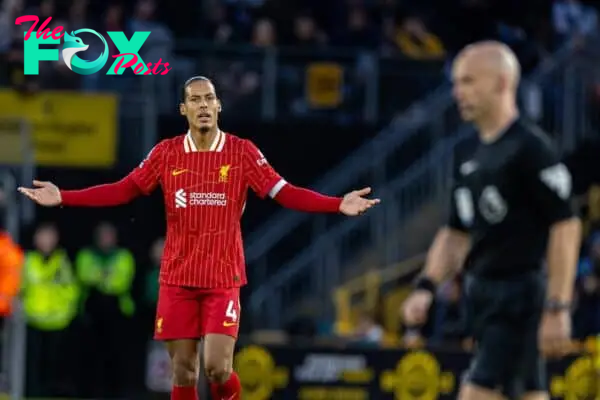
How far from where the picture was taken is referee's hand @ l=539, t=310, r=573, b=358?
8.02 m

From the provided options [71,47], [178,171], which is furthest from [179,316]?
[71,47]

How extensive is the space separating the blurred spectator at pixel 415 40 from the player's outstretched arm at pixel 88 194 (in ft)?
42.3

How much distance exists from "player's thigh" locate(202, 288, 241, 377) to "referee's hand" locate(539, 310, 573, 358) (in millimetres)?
2283

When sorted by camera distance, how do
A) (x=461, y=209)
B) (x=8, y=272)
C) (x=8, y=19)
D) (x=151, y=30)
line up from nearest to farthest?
(x=461, y=209), (x=8, y=272), (x=151, y=30), (x=8, y=19)

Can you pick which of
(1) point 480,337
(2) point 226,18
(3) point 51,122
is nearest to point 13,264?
(3) point 51,122

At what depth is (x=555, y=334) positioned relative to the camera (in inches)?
318

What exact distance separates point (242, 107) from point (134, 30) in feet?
5.97

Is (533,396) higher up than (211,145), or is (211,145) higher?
(211,145)

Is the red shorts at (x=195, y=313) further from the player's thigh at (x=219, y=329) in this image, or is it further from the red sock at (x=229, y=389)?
the red sock at (x=229, y=389)

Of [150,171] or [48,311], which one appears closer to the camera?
[150,171]

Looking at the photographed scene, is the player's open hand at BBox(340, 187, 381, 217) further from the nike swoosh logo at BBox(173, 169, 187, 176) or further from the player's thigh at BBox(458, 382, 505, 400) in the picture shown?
the player's thigh at BBox(458, 382, 505, 400)

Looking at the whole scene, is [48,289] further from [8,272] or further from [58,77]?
[58,77]

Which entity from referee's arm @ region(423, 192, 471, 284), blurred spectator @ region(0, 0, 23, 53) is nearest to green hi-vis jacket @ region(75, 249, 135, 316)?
blurred spectator @ region(0, 0, 23, 53)

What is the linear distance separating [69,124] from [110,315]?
2.88 meters
